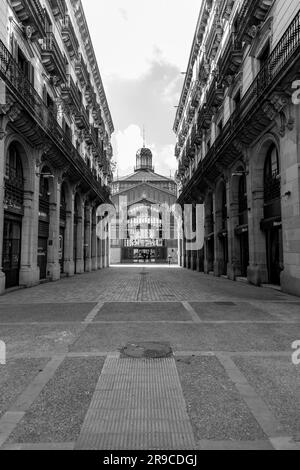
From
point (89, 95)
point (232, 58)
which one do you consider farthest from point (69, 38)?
point (232, 58)

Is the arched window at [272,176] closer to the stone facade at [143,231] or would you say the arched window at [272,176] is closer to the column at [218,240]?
the column at [218,240]

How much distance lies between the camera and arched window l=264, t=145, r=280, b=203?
629 inches

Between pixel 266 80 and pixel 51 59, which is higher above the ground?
pixel 51 59

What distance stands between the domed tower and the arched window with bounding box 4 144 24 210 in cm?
6879

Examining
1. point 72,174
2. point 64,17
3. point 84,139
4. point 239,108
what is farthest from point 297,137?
point 84,139

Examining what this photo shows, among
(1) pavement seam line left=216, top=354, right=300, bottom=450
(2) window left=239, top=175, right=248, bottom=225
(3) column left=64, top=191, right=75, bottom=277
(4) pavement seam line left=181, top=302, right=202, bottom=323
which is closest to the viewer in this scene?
(1) pavement seam line left=216, top=354, right=300, bottom=450

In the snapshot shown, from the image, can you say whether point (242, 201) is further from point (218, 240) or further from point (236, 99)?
point (236, 99)

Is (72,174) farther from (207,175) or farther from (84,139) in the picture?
(207,175)

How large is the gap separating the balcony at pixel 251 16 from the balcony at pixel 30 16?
10.8 m

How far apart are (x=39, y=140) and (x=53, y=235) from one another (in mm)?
6689

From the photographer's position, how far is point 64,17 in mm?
24516

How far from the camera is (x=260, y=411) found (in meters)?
3.59
